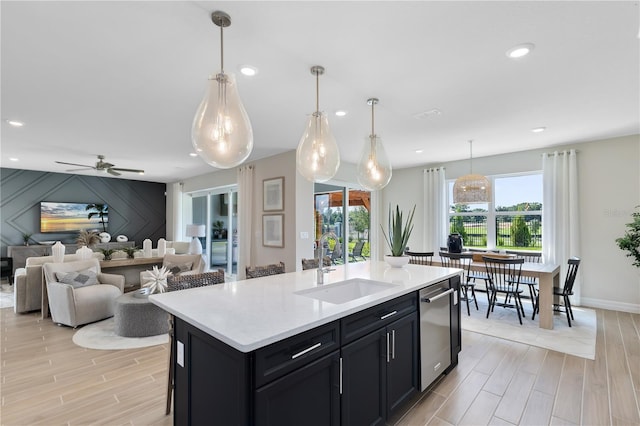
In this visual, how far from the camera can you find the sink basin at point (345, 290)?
2.28m

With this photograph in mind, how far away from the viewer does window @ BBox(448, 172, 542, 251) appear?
5465 millimetres

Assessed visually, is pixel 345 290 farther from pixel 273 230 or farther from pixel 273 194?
pixel 273 194

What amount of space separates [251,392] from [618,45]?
3.22 m

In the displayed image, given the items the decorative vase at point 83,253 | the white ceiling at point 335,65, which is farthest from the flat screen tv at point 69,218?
the white ceiling at point 335,65

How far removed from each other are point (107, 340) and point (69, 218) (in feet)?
19.7

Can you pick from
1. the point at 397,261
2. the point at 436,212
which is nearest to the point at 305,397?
the point at 397,261

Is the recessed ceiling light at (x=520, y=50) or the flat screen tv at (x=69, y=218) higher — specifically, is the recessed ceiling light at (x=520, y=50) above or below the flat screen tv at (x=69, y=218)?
above

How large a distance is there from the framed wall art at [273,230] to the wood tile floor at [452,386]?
2.58 m

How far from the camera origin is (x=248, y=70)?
2559 millimetres

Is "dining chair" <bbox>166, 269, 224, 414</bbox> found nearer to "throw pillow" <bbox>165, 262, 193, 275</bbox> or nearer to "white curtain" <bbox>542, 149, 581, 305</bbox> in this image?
"throw pillow" <bbox>165, 262, 193, 275</bbox>

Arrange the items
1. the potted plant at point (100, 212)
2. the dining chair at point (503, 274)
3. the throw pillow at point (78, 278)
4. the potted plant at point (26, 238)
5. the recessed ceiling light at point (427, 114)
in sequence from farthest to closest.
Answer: the potted plant at point (100, 212)
the potted plant at point (26, 238)
the throw pillow at point (78, 278)
the dining chair at point (503, 274)
the recessed ceiling light at point (427, 114)

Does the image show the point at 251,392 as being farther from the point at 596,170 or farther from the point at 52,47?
the point at 596,170

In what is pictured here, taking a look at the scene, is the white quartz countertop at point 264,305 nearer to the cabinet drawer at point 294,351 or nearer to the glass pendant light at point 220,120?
the cabinet drawer at point 294,351

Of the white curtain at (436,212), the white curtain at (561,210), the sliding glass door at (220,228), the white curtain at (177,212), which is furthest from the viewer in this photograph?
the white curtain at (177,212)
